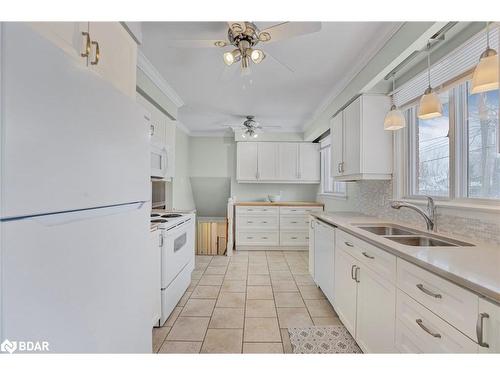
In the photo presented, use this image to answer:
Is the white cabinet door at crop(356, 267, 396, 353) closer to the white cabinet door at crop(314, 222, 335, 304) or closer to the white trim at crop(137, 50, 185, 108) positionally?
the white cabinet door at crop(314, 222, 335, 304)

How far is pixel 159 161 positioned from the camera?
7.93 ft

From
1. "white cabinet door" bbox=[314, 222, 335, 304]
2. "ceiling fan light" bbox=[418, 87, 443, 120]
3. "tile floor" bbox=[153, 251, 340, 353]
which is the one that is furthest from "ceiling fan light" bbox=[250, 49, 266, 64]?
"tile floor" bbox=[153, 251, 340, 353]

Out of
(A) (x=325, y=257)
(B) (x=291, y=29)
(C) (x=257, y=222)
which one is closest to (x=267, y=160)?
(C) (x=257, y=222)

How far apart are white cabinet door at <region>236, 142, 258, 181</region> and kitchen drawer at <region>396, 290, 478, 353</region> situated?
374cm

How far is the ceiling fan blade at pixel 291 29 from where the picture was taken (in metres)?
1.36

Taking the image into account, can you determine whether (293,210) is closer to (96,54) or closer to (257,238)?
(257,238)

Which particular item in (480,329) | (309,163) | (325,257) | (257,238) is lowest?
(257,238)

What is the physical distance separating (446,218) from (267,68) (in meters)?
2.03

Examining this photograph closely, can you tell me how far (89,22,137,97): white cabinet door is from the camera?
986mm

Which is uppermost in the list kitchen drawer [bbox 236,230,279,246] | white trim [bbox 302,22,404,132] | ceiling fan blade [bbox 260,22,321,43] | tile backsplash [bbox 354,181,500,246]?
white trim [bbox 302,22,404,132]

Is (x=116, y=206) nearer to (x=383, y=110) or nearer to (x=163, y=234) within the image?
(x=163, y=234)
